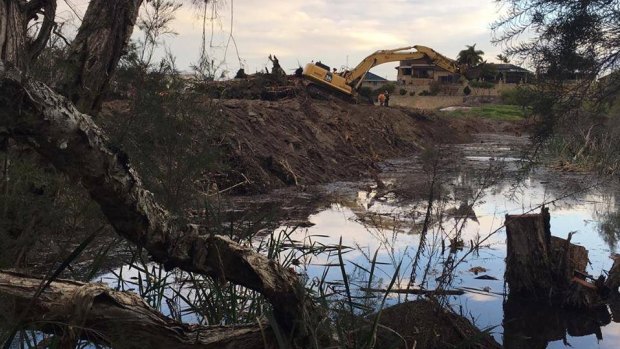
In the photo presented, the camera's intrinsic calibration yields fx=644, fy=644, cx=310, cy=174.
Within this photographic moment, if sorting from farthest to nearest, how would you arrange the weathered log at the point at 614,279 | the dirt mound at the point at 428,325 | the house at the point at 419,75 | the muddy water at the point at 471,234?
1. the house at the point at 419,75
2. the weathered log at the point at 614,279
3. the muddy water at the point at 471,234
4. the dirt mound at the point at 428,325

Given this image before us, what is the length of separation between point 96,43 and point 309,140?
15209mm

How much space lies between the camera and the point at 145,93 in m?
6.09

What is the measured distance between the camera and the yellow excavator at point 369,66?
28.8 meters

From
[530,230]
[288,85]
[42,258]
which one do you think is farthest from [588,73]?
[288,85]

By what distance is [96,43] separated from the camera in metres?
5.30

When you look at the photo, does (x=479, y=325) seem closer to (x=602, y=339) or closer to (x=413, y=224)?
(x=602, y=339)

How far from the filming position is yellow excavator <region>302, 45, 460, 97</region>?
94.4 feet

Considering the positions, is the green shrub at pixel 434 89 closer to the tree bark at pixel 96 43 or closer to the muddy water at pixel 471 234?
the muddy water at pixel 471 234

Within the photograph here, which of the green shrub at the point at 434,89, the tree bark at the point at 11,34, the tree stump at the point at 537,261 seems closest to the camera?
the tree bark at the point at 11,34

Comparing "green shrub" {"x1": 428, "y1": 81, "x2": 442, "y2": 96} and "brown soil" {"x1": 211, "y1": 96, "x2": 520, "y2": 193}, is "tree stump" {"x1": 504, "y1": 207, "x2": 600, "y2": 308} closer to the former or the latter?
"brown soil" {"x1": 211, "y1": 96, "x2": 520, "y2": 193}

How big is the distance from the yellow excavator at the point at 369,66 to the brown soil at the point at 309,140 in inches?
33.3

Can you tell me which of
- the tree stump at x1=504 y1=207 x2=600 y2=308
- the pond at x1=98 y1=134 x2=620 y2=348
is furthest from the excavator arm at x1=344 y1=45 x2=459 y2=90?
the tree stump at x1=504 y1=207 x2=600 y2=308

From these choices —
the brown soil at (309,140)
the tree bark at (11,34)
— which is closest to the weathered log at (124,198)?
the tree bark at (11,34)

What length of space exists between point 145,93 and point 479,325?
4.04 metres
